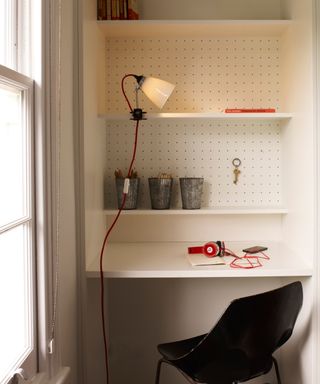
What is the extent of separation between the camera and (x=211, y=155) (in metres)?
2.42

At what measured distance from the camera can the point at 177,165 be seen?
243 centimetres

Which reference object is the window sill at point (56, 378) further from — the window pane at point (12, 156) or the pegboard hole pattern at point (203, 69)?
the pegboard hole pattern at point (203, 69)

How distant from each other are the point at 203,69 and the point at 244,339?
1.41m

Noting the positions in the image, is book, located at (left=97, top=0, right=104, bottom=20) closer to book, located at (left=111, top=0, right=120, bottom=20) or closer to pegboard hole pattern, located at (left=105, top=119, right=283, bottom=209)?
book, located at (left=111, top=0, right=120, bottom=20)

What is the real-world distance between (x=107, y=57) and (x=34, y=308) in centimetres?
150

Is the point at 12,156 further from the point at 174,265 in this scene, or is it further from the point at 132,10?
the point at 132,10

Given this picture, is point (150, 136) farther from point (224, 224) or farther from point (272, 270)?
point (272, 270)

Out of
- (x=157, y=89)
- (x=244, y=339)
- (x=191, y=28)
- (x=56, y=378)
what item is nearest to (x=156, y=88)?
(x=157, y=89)

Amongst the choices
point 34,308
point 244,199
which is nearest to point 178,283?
point 244,199

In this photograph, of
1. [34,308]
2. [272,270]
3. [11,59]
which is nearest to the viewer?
[11,59]

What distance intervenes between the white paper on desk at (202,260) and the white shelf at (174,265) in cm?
2

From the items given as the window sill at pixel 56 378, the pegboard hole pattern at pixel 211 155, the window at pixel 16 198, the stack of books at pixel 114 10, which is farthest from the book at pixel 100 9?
the window sill at pixel 56 378

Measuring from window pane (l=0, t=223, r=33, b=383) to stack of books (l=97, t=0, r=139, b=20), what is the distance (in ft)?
4.22

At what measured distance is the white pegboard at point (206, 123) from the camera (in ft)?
7.84
